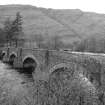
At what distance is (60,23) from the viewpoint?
103000 mm

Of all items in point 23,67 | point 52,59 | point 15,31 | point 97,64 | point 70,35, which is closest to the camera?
point 97,64

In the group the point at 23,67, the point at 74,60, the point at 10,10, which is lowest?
the point at 23,67

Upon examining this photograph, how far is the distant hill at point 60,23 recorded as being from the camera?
8325 cm

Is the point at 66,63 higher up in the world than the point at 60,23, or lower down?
lower down

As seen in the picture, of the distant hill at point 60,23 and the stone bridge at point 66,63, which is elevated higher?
the distant hill at point 60,23

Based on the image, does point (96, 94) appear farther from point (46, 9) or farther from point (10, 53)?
point (46, 9)

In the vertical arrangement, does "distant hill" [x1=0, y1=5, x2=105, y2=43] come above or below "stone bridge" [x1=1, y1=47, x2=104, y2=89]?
above

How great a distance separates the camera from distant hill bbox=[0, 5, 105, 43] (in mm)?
83250

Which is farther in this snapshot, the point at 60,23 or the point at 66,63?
the point at 60,23

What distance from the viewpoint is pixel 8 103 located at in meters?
7.25

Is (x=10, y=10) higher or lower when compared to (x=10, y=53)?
higher

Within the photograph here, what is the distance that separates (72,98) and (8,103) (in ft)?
10.3

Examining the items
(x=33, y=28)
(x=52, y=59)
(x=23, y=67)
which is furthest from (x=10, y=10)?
(x=52, y=59)

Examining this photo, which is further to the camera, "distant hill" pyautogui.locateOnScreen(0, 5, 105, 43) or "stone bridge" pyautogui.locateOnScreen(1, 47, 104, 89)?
"distant hill" pyautogui.locateOnScreen(0, 5, 105, 43)
